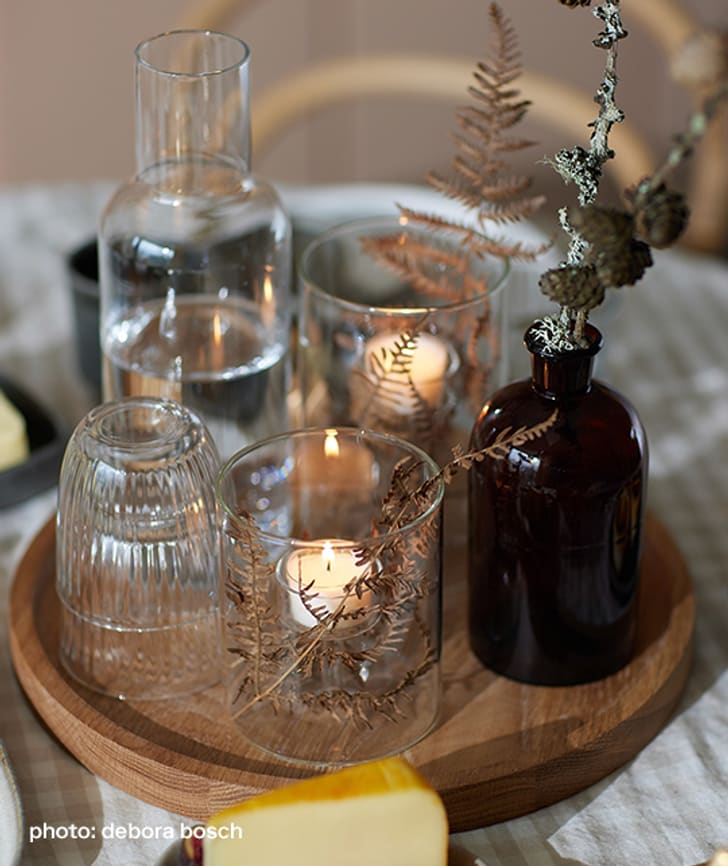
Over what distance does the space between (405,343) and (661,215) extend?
20 centimetres

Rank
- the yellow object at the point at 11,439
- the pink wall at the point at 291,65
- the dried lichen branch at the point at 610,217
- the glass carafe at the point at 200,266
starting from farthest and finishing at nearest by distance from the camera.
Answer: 1. the pink wall at the point at 291,65
2. the yellow object at the point at 11,439
3. the glass carafe at the point at 200,266
4. the dried lichen branch at the point at 610,217

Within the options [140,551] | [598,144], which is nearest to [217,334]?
[140,551]

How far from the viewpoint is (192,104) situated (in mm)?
598

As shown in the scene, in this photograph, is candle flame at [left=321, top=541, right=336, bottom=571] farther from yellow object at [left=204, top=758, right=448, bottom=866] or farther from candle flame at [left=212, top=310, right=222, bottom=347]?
candle flame at [left=212, top=310, right=222, bottom=347]

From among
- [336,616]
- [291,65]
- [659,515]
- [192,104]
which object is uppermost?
[192,104]

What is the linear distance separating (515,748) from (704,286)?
512mm

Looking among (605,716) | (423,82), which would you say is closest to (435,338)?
(605,716)

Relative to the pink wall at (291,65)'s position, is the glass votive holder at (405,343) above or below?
above

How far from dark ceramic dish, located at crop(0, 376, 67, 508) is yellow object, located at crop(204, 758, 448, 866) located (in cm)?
33

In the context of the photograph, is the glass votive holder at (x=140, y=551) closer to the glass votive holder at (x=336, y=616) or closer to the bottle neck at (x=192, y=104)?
the glass votive holder at (x=336, y=616)

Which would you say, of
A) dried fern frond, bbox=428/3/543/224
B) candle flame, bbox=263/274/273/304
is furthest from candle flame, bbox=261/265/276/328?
dried fern frond, bbox=428/3/543/224

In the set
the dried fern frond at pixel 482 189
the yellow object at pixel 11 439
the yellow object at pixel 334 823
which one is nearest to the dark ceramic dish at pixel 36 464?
the yellow object at pixel 11 439

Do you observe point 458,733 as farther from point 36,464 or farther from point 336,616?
point 36,464

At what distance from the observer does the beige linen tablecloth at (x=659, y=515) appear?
0.52 meters
